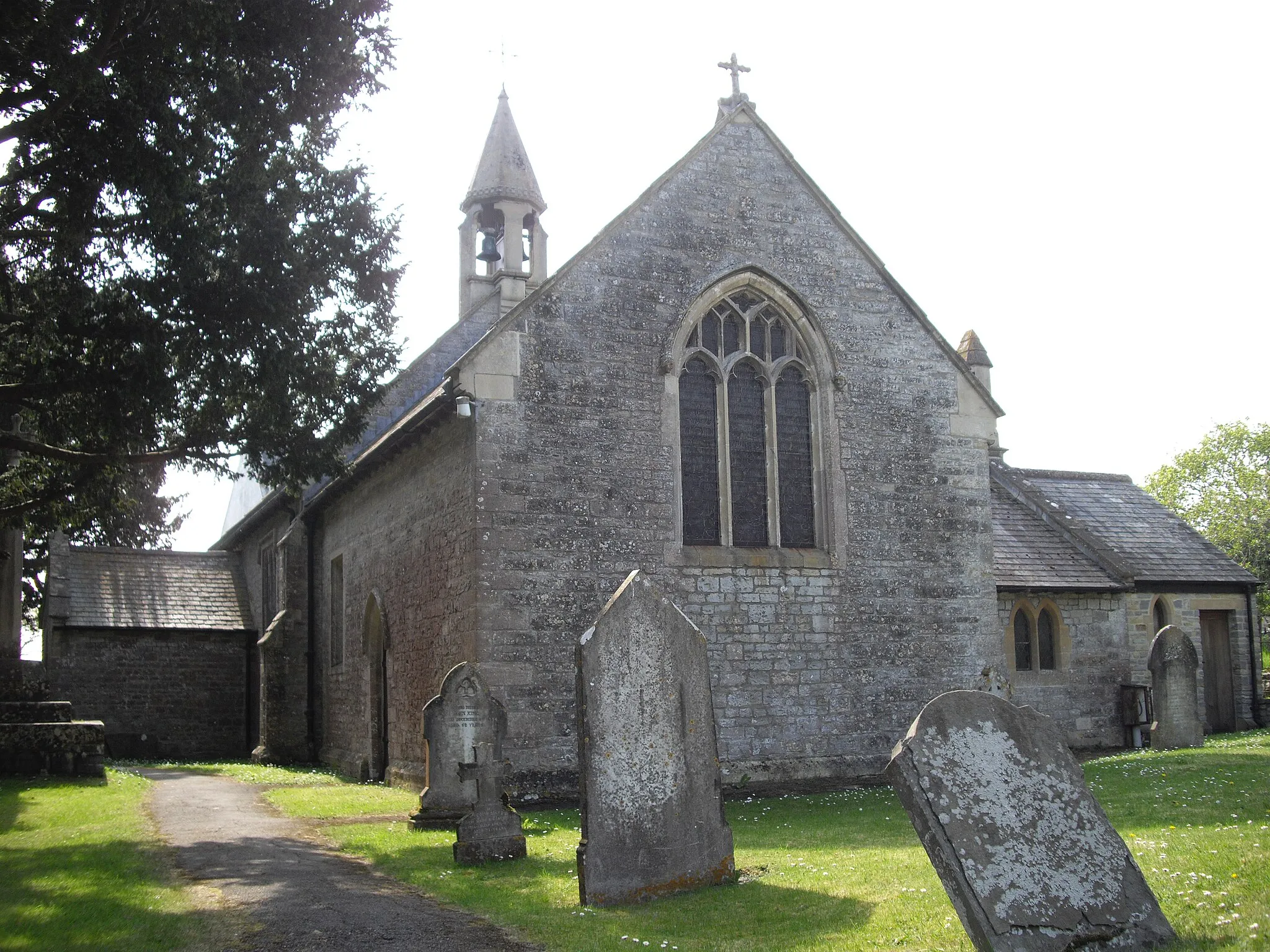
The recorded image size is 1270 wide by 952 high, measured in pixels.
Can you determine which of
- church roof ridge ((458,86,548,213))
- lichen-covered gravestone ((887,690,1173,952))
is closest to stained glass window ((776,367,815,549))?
lichen-covered gravestone ((887,690,1173,952))

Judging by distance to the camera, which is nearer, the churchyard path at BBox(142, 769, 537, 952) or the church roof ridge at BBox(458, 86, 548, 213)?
the churchyard path at BBox(142, 769, 537, 952)

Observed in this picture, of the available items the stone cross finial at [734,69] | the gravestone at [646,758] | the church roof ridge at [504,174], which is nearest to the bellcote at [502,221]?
the church roof ridge at [504,174]

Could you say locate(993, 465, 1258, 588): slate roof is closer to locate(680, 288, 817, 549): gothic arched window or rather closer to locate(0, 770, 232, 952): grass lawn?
locate(680, 288, 817, 549): gothic arched window

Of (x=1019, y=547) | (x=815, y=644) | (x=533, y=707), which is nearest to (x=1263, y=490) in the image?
(x=1019, y=547)

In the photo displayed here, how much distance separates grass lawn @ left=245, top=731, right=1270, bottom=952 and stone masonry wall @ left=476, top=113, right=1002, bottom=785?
1547 millimetres

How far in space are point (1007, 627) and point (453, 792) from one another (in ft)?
41.1

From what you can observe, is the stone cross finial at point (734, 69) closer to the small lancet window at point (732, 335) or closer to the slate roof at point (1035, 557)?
the small lancet window at point (732, 335)

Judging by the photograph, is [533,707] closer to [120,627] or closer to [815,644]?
[815,644]

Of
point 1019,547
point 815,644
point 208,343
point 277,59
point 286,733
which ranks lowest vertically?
point 286,733

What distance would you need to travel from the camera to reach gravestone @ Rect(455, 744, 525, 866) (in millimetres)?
9938

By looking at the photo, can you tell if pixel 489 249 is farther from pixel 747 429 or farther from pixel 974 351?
pixel 747 429

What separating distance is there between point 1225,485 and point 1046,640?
40.7 metres

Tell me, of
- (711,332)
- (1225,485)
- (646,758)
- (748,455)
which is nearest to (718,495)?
(748,455)

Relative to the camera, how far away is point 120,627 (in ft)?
89.4
